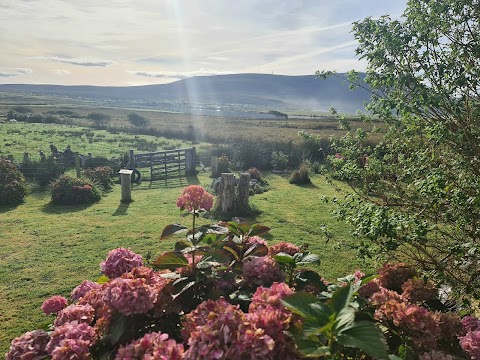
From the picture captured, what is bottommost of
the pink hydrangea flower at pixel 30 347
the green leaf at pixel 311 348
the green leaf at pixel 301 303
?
the pink hydrangea flower at pixel 30 347

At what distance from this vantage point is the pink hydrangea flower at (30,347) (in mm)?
1800

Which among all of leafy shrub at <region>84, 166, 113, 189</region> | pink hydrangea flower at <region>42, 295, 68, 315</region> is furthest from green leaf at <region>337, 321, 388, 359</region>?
leafy shrub at <region>84, 166, 113, 189</region>

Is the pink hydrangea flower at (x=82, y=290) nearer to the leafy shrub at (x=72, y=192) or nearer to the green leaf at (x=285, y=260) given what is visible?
the green leaf at (x=285, y=260)

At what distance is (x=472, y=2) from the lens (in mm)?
3564

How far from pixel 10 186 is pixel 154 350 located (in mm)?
13521

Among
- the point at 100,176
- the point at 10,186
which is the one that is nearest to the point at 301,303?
the point at 10,186

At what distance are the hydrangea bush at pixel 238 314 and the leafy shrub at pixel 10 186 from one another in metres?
12.0

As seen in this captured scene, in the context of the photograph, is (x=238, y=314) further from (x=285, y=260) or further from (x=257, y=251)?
(x=257, y=251)

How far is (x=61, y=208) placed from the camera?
40.1ft

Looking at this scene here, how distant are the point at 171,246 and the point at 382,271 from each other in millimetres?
6630

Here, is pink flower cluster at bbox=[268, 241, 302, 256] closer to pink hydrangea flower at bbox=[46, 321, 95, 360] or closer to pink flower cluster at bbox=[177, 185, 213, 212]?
pink flower cluster at bbox=[177, 185, 213, 212]

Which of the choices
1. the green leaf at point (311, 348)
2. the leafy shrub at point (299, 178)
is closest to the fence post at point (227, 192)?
the leafy shrub at point (299, 178)

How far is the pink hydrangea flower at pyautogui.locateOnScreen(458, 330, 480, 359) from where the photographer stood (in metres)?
1.62

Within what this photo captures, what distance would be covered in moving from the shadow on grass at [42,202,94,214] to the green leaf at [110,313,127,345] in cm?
1115
